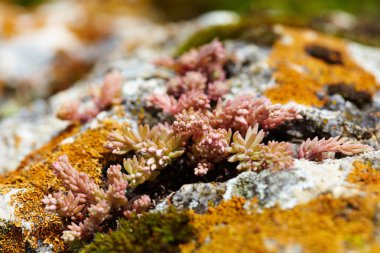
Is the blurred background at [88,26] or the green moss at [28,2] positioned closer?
the blurred background at [88,26]

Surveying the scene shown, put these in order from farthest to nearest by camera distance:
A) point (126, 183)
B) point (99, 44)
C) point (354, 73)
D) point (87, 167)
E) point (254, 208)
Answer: point (99, 44), point (354, 73), point (87, 167), point (126, 183), point (254, 208)

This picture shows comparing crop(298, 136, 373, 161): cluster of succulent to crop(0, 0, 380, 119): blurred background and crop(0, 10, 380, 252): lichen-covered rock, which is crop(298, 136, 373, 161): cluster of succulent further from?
crop(0, 0, 380, 119): blurred background

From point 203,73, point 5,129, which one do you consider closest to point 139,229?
point 203,73

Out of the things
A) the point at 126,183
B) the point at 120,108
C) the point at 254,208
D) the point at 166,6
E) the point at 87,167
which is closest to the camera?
the point at 254,208

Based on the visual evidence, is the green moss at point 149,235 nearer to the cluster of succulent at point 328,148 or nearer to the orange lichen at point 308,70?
the cluster of succulent at point 328,148

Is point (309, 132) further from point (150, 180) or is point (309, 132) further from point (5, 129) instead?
point (5, 129)

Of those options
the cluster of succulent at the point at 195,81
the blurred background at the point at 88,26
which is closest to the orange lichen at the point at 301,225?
the cluster of succulent at the point at 195,81

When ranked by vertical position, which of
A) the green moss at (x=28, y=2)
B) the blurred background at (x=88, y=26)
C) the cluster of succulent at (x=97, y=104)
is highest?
the green moss at (x=28, y=2)
